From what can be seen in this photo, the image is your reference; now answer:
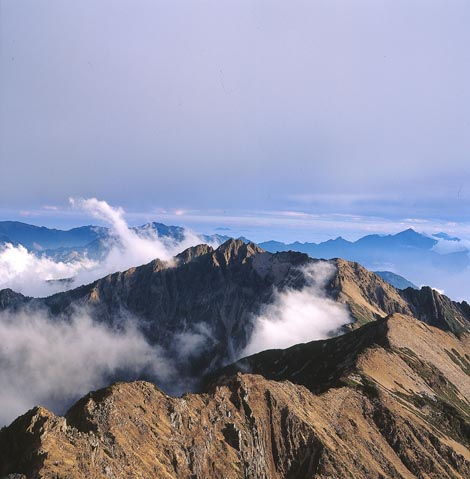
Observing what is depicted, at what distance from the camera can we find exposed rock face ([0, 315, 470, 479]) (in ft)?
209

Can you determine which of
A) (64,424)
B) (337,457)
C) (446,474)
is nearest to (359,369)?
(446,474)

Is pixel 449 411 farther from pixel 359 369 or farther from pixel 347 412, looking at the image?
pixel 347 412

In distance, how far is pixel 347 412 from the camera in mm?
128250

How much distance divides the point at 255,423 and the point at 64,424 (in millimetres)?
52886

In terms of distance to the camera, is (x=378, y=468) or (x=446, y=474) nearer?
(x=378, y=468)

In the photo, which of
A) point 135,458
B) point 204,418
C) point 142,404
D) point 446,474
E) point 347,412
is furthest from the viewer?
point 347,412

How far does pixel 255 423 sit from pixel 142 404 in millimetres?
32913

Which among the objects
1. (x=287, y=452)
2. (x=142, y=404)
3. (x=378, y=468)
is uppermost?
(x=142, y=404)

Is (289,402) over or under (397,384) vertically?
over

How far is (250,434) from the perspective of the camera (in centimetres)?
10050

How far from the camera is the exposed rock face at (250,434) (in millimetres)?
63781

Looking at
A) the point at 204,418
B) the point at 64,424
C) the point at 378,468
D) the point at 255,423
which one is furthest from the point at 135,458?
the point at 378,468

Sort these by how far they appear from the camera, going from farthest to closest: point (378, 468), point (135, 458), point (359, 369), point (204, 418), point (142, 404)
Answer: point (359, 369), point (378, 468), point (204, 418), point (142, 404), point (135, 458)

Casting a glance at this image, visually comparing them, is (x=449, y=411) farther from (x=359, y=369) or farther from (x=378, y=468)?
(x=378, y=468)
